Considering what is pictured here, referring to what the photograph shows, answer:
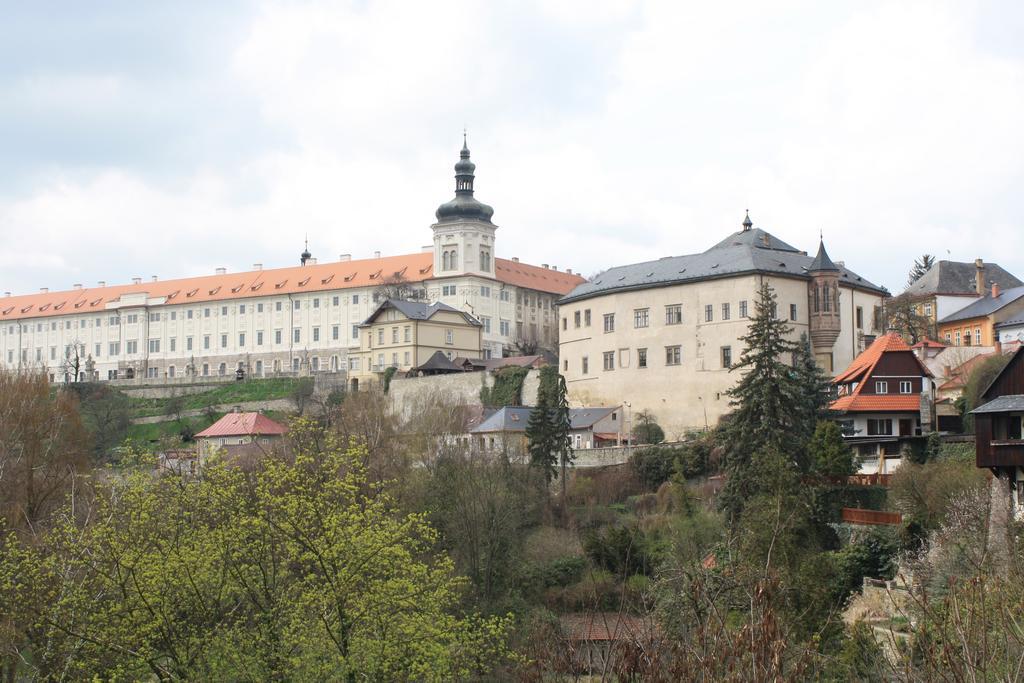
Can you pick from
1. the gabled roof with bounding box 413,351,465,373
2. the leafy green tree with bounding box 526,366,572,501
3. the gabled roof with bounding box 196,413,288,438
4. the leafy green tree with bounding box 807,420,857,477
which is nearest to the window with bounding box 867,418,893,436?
the leafy green tree with bounding box 807,420,857,477

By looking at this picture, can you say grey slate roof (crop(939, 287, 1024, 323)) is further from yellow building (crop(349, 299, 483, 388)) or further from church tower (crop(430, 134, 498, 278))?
church tower (crop(430, 134, 498, 278))

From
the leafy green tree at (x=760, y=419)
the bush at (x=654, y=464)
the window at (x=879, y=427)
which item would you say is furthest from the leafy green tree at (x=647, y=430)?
the leafy green tree at (x=760, y=419)

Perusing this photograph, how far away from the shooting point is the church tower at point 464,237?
102000mm

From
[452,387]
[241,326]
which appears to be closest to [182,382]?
[241,326]

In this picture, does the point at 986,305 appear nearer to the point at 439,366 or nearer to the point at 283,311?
the point at 439,366

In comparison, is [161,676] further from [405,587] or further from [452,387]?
[452,387]

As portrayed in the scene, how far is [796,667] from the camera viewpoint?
33.1ft

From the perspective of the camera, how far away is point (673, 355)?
61312mm

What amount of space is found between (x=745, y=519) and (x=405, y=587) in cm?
1083

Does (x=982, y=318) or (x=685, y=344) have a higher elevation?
(x=982, y=318)

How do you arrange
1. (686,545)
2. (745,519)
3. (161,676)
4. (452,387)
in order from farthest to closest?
(452,387), (686,545), (745,519), (161,676)

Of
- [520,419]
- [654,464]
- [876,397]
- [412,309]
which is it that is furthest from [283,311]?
[876,397]

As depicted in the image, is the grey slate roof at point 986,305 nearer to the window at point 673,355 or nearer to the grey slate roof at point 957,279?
the grey slate roof at point 957,279

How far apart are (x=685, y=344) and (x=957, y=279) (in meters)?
24.5
